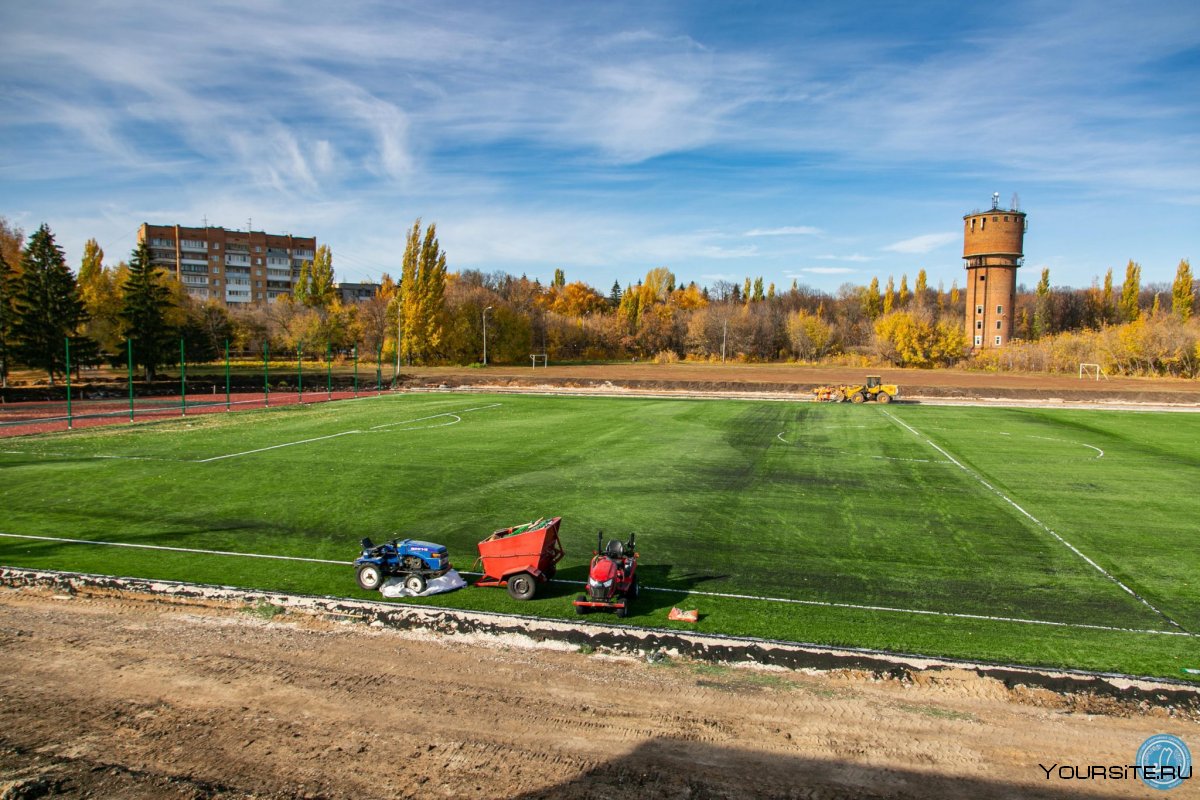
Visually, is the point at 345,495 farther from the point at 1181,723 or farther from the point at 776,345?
the point at 776,345

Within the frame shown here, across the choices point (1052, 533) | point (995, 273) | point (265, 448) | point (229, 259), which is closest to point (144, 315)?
point (265, 448)

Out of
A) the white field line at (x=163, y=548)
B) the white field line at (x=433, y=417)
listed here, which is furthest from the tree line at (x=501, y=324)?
the white field line at (x=163, y=548)

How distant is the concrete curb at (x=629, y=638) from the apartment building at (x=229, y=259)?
323 ft

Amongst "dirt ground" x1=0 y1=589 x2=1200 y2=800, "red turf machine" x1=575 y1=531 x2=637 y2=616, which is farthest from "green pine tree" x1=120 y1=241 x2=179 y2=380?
"red turf machine" x1=575 y1=531 x2=637 y2=616

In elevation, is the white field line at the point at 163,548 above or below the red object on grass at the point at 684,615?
above

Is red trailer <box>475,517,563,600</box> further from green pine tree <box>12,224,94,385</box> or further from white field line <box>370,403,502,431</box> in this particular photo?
green pine tree <box>12,224,94,385</box>

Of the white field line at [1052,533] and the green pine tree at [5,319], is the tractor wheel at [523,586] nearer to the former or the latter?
the white field line at [1052,533]

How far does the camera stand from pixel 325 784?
509 cm

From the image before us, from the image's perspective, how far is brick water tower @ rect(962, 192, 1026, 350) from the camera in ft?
261

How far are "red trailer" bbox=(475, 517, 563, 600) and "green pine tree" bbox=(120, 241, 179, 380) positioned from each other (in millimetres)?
45999

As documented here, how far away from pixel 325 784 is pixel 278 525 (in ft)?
25.7

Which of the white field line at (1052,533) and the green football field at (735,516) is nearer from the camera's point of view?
the green football field at (735,516)

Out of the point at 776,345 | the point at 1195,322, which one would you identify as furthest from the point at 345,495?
the point at 776,345

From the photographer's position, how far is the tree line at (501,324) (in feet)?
145
